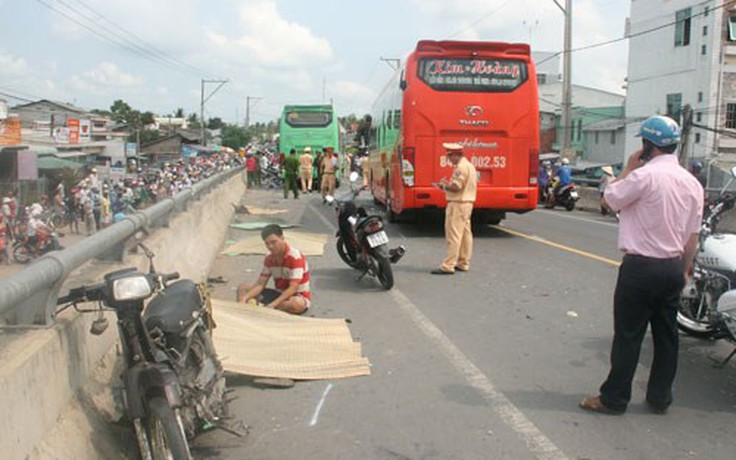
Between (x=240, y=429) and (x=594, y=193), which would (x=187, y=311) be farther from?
(x=594, y=193)

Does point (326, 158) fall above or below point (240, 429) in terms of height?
above

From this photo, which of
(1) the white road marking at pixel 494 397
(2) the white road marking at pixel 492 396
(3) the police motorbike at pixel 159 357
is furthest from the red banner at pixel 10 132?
(3) the police motorbike at pixel 159 357

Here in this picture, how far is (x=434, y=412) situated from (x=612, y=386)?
1145 millimetres

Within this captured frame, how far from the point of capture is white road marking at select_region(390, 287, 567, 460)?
414cm

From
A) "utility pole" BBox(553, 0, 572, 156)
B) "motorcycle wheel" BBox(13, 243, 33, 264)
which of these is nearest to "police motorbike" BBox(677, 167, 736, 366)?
"motorcycle wheel" BBox(13, 243, 33, 264)

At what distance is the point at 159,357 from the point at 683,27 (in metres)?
43.0

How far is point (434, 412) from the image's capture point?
4664 millimetres

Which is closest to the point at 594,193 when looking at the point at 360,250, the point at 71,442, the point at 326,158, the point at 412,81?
the point at 326,158

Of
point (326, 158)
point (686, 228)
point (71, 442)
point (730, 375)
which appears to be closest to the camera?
point (71, 442)

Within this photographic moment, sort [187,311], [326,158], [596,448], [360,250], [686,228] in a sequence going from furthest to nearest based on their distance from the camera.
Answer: [326,158], [360,250], [686,228], [596,448], [187,311]

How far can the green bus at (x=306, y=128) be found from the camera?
32.3 m

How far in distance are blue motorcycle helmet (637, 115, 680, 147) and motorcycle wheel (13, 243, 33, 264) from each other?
371 cm

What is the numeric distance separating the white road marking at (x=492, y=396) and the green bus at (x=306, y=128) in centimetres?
2541

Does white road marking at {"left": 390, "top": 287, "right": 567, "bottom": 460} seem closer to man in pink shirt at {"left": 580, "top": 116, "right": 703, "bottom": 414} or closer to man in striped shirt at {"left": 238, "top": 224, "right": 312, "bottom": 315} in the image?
man in pink shirt at {"left": 580, "top": 116, "right": 703, "bottom": 414}
